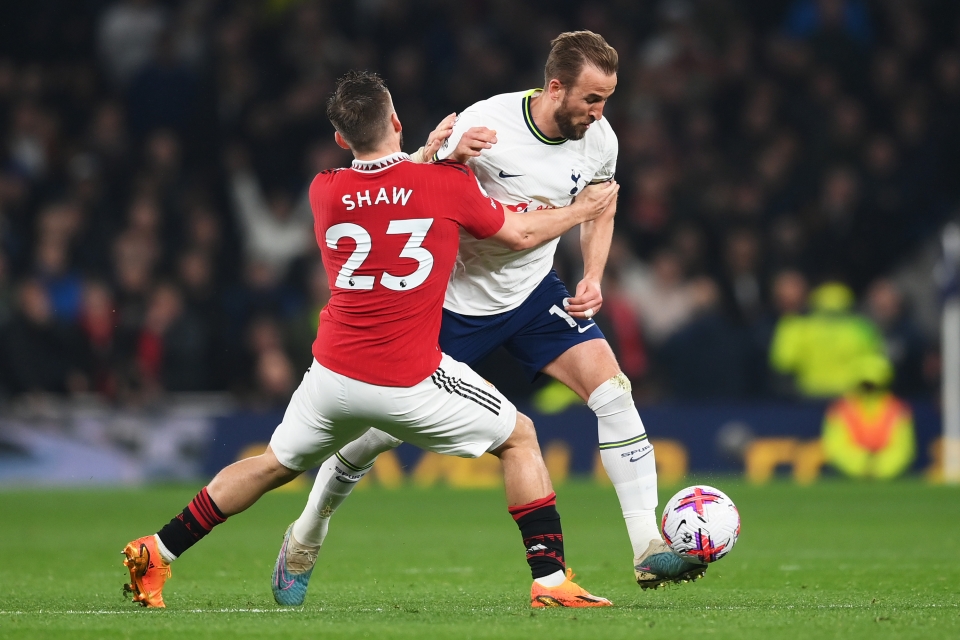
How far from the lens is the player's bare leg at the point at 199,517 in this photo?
5.86 metres

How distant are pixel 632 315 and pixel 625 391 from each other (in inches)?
327

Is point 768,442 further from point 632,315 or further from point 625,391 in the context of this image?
point 625,391

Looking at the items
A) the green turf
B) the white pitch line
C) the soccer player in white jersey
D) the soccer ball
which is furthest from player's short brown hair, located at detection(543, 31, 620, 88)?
the white pitch line

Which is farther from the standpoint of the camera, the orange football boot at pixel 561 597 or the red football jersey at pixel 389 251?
the orange football boot at pixel 561 597

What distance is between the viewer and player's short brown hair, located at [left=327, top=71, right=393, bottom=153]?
550 centimetres

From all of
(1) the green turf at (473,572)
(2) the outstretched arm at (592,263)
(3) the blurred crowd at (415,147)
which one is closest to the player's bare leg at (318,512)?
(1) the green turf at (473,572)

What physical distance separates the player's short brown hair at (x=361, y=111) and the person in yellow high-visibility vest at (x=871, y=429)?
9.33 metres

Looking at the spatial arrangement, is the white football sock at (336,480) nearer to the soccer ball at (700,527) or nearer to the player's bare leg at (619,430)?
the player's bare leg at (619,430)

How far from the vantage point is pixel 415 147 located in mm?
16469

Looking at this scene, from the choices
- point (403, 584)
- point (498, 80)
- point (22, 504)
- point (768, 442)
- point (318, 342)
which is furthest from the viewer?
point (498, 80)

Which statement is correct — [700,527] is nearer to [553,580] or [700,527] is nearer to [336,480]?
[553,580]

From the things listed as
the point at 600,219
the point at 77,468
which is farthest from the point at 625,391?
the point at 77,468

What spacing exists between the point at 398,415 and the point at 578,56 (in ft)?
5.50

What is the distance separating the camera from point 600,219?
6.56 m
